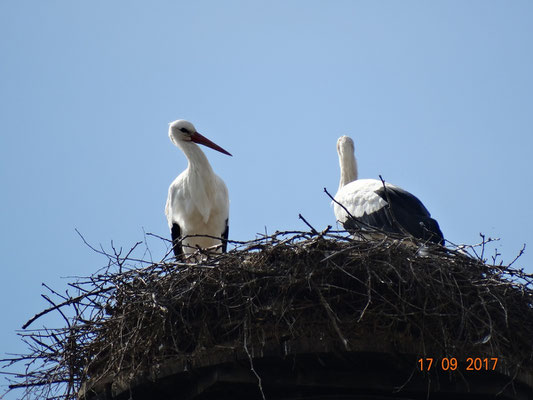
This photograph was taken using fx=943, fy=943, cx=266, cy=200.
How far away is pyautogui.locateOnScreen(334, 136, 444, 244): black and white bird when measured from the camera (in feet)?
22.1

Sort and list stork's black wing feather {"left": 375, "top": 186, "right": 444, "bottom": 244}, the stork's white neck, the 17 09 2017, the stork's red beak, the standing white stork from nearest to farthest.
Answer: the 17 09 2017
stork's black wing feather {"left": 375, "top": 186, "right": 444, "bottom": 244}
the standing white stork
the stork's red beak
the stork's white neck

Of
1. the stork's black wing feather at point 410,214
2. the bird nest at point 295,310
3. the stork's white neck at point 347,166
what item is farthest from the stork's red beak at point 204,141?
the bird nest at point 295,310

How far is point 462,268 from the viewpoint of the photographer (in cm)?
500

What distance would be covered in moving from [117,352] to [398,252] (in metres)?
1.52

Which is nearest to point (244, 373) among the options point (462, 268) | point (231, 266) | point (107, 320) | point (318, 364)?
point (318, 364)

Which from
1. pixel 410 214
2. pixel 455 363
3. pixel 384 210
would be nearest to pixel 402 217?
pixel 410 214

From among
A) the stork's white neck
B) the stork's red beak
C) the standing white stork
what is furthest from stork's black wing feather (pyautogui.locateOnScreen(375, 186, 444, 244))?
the stork's red beak

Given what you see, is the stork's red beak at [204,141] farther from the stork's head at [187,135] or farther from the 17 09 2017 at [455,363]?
the 17 09 2017 at [455,363]

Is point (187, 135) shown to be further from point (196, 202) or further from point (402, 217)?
point (402, 217)

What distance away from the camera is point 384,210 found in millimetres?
7043

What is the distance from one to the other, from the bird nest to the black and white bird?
1513mm

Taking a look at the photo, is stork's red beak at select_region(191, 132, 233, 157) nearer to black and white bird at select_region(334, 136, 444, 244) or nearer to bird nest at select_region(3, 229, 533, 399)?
black and white bird at select_region(334, 136, 444, 244)

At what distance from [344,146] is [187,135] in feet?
4.91

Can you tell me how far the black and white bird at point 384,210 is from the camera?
6.73 meters
